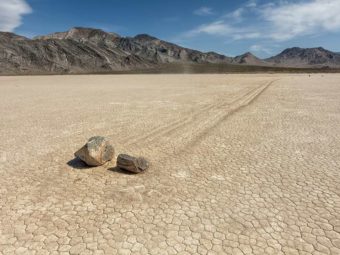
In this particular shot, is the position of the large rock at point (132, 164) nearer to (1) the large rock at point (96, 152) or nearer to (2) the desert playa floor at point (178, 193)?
(2) the desert playa floor at point (178, 193)

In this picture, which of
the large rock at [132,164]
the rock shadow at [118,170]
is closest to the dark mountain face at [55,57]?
the rock shadow at [118,170]

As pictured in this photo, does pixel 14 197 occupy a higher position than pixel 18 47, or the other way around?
pixel 18 47

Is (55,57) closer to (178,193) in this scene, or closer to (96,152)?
(96,152)

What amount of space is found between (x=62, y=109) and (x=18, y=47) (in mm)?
111449

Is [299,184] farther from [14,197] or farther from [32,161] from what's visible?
[32,161]

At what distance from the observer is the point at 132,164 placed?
6422 mm

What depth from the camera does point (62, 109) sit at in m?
15.9

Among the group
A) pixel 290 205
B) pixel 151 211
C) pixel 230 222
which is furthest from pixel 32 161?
pixel 290 205

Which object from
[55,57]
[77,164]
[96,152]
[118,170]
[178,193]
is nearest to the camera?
[178,193]

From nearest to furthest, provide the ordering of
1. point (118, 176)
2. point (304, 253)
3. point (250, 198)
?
1. point (304, 253)
2. point (250, 198)
3. point (118, 176)

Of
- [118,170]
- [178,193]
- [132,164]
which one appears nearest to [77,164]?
[118,170]

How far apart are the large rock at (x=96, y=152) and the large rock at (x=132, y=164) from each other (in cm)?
55

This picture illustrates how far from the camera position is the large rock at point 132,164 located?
643cm

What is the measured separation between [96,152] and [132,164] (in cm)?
103
